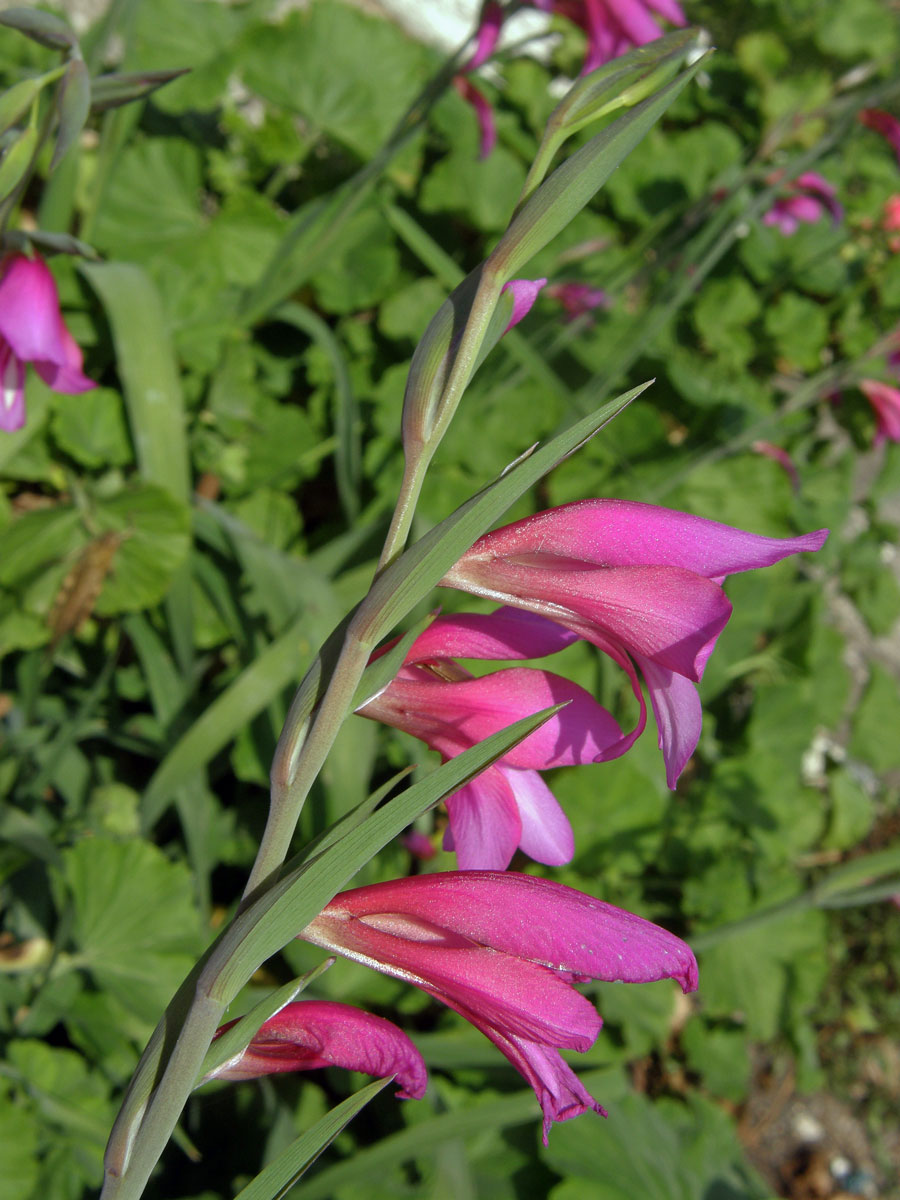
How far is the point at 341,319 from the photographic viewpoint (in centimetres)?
237

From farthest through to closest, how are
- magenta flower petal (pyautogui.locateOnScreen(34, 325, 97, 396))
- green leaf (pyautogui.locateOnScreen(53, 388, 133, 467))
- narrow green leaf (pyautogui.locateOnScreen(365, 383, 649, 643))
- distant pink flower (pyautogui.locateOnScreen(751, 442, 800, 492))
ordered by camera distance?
distant pink flower (pyautogui.locateOnScreen(751, 442, 800, 492))
green leaf (pyautogui.locateOnScreen(53, 388, 133, 467))
magenta flower petal (pyautogui.locateOnScreen(34, 325, 97, 396))
narrow green leaf (pyautogui.locateOnScreen(365, 383, 649, 643))

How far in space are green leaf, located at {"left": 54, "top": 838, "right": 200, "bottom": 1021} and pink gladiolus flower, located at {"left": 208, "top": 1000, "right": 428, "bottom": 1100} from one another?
82cm

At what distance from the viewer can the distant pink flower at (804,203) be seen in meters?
2.37

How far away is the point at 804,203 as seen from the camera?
242cm

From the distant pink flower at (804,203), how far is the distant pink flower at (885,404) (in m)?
0.42

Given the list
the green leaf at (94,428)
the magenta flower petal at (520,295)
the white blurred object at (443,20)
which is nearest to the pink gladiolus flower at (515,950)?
the magenta flower petal at (520,295)

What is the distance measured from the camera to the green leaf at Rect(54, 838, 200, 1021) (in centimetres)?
137

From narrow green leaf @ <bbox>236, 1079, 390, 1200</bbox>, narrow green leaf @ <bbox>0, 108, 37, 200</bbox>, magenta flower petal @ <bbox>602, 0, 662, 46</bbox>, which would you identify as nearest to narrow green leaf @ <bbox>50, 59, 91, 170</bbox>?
narrow green leaf @ <bbox>0, 108, 37, 200</bbox>

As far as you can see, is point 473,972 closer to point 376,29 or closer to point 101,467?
point 101,467

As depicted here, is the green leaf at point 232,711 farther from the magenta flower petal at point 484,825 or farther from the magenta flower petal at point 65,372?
the magenta flower petal at point 484,825

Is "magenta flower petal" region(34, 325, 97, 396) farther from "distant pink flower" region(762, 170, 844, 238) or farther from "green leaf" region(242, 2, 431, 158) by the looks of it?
"distant pink flower" region(762, 170, 844, 238)

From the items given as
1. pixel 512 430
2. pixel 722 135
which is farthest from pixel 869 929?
pixel 722 135

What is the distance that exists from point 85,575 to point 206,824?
45 cm

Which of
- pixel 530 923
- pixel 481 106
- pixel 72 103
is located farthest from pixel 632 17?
pixel 530 923
